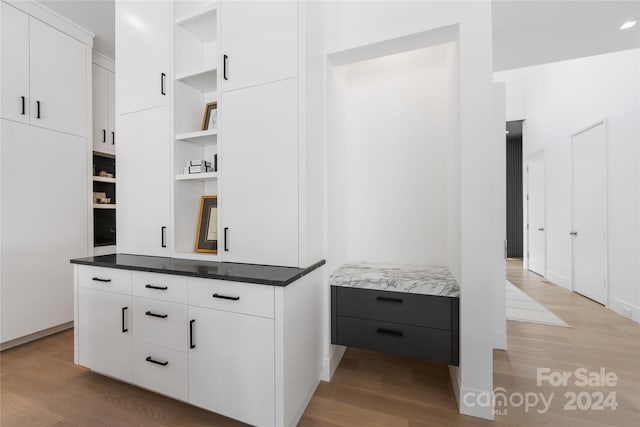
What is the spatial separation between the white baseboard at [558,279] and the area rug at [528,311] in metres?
0.95

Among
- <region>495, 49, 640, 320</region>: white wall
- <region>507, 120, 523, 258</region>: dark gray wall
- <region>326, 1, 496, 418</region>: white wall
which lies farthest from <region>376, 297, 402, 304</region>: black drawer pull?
<region>507, 120, 523, 258</region>: dark gray wall

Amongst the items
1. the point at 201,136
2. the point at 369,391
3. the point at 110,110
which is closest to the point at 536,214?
the point at 369,391

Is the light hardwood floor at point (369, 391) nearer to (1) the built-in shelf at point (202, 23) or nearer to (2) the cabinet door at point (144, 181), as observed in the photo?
(2) the cabinet door at point (144, 181)

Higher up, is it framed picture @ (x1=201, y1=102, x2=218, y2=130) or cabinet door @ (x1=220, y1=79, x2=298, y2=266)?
framed picture @ (x1=201, y1=102, x2=218, y2=130)

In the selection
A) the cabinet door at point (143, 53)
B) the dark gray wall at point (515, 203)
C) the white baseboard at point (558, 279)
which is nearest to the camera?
the cabinet door at point (143, 53)

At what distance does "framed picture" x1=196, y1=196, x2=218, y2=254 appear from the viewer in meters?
2.22

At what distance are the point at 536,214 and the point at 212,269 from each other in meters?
6.57

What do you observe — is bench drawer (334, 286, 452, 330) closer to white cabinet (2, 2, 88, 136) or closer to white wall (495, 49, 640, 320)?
white wall (495, 49, 640, 320)

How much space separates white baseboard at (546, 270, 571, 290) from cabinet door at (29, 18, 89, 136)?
270 inches

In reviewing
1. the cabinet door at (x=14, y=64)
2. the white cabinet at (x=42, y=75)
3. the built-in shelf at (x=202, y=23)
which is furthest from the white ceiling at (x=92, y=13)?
the built-in shelf at (x=202, y=23)

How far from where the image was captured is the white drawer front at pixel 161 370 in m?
1.65

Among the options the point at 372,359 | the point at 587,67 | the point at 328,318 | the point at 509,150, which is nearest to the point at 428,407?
the point at 372,359

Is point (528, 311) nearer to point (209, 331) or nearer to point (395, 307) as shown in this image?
point (395, 307)

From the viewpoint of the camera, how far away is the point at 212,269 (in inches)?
66.8
